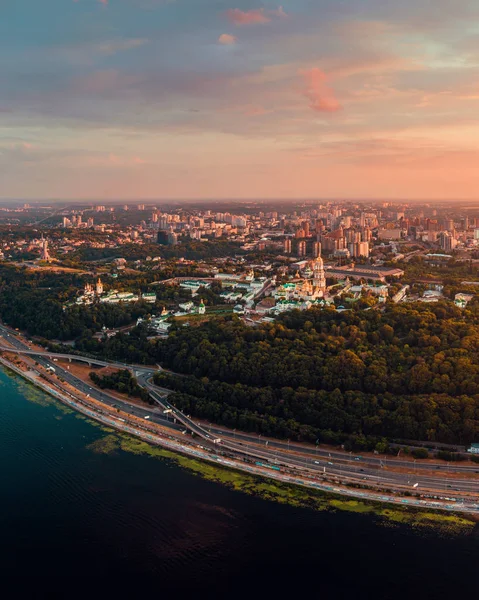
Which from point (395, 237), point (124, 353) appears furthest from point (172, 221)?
point (124, 353)

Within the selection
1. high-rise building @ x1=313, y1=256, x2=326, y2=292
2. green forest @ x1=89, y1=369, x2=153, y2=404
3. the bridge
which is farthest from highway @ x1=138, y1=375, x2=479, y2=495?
high-rise building @ x1=313, y1=256, x2=326, y2=292

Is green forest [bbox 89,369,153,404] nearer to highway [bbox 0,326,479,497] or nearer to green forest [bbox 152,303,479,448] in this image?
highway [bbox 0,326,479,497]

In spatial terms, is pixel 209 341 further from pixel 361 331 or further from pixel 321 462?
pixel 321 462

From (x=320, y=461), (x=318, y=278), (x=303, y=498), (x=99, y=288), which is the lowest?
(x=303, y=498)

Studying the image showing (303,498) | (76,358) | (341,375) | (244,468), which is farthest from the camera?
(76,358)

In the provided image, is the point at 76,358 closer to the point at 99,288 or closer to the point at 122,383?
the point at 122,383

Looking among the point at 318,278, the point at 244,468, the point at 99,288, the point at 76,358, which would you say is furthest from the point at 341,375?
the point at 99,288
